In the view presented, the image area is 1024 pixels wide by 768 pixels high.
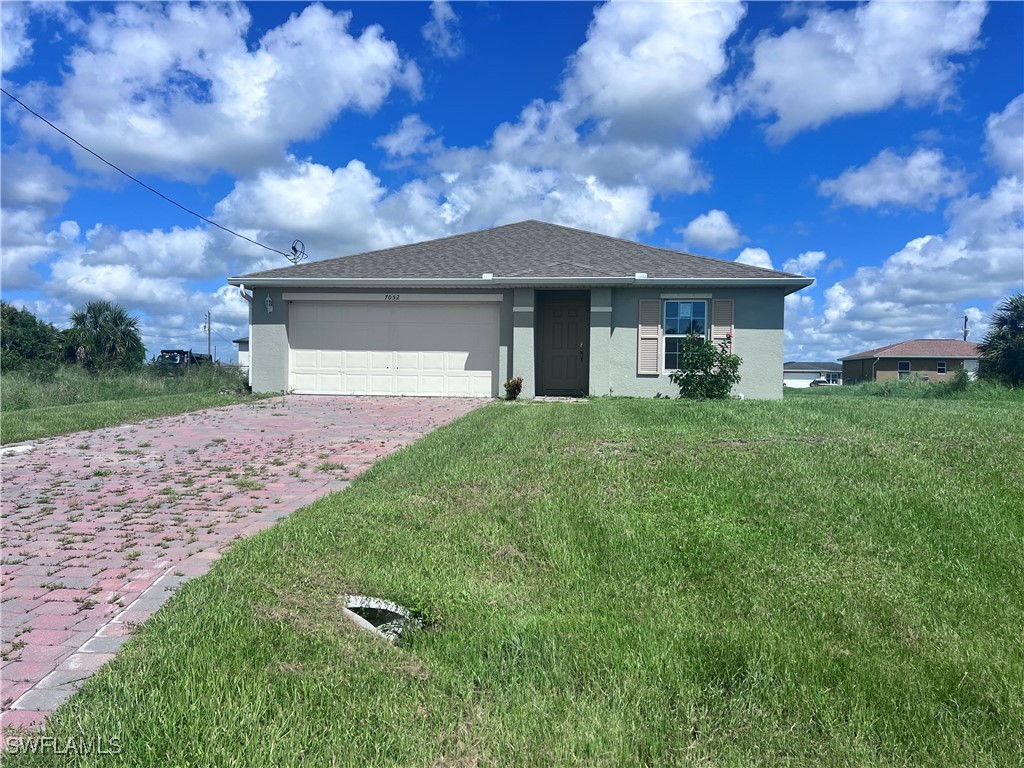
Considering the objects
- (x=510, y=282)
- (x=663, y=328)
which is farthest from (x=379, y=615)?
(x=663, y=328)

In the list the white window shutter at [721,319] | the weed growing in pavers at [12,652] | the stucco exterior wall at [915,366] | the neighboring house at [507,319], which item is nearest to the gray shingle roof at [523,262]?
the neighboring house at [507,319]

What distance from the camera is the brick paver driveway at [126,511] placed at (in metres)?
3.15

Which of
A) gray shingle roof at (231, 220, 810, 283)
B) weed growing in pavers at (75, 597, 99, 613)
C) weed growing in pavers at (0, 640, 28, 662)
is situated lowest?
weed growing in pavers at (0, 640, 28, 662)

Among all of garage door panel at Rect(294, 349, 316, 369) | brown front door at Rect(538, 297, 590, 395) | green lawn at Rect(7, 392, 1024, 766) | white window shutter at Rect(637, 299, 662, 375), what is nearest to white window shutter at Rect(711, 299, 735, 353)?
white window shutter at Rect(637, 299, 662, 375)

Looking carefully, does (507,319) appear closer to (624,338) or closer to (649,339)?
(624,338)

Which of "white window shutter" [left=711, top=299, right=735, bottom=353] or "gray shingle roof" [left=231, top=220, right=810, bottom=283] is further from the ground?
"gray shingle roof" [left=231, top=220, right=810, bottom=283]

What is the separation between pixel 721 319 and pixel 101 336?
1155 inches

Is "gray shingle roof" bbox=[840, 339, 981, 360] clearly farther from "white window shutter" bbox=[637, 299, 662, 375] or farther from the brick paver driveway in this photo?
the brick paver driveway

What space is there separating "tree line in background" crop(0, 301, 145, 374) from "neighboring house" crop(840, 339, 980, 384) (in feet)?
163

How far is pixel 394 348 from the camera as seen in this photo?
15.8 meters

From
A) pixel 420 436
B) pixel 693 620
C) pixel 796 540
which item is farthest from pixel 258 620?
pixel 420 436

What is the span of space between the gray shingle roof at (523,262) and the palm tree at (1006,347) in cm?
1513

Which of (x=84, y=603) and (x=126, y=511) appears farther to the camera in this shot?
(x=126, y=511)

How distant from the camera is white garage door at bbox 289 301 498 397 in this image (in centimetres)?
1562
